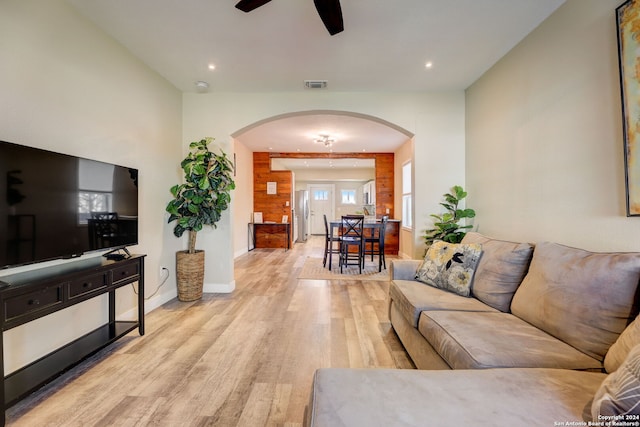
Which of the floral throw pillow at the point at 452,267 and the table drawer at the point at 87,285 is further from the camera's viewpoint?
the floral throw pillow at the point at 452,267

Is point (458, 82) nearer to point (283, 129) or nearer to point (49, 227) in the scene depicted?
point (283, 129)

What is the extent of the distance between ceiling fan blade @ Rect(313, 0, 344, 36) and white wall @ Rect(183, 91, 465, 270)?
1.58m

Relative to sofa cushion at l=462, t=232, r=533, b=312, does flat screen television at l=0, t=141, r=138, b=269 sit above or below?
above

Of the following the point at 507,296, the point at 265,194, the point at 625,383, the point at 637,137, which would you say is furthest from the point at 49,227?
the point at 265,194

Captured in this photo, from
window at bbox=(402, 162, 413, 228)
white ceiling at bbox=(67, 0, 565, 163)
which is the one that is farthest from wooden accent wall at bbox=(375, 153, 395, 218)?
white ceiling at bbox=(67, 0, 565, 163)

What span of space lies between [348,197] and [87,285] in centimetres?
962

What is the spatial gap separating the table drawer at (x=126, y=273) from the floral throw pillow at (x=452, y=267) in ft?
8.09

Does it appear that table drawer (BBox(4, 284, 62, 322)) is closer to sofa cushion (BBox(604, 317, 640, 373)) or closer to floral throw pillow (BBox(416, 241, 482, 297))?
floral throw pillow (BBox(416, 241, 482, 297))

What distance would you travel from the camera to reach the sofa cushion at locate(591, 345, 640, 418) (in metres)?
0.73

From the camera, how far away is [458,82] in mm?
3234

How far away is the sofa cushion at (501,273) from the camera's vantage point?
1.84 metres

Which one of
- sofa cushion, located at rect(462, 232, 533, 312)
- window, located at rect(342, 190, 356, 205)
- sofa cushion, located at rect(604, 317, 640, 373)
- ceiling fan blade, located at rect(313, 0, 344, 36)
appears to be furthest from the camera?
window, located at rect(342, 190, 356, 205)

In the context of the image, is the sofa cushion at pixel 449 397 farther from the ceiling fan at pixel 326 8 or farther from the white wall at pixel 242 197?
the white wall at pixel 242 197

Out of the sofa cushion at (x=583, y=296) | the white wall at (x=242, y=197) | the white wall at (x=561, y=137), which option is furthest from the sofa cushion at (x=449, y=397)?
the white wall at (x=242, y=197)
